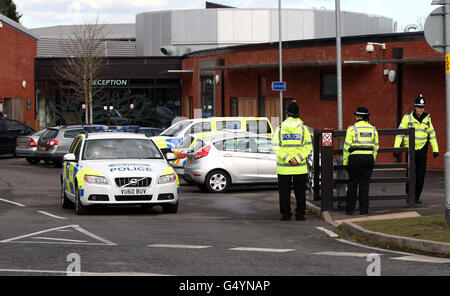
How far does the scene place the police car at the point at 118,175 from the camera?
50.5ft

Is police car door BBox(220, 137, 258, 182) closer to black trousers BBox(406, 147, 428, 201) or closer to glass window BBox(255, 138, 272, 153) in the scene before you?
glass window BBox(255, 138, 272, 153)

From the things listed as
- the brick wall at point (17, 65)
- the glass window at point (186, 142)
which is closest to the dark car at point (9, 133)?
the brick wall at point (17, 65)

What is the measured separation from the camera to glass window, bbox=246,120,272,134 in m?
25.9

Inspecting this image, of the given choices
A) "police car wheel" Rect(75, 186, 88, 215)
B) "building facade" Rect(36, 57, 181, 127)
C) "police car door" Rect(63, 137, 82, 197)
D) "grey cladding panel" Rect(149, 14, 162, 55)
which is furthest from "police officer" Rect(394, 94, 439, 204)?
"grey cladding panel" Rect(149, 14, 162, 55)

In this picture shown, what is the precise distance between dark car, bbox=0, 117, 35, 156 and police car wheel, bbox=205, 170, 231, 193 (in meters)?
17.5

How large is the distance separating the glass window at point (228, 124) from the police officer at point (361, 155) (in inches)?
445

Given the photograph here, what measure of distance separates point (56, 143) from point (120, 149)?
583 inches

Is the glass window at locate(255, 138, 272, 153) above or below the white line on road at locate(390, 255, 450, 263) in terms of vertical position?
above

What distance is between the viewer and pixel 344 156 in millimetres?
15375

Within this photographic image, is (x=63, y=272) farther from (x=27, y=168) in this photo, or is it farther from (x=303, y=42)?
(x=303, y=42)

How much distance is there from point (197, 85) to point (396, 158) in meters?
20.1

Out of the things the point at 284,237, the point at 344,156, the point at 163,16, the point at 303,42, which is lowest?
the point at 284,237

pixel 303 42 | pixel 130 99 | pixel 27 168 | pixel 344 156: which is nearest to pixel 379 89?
pixel 303 42

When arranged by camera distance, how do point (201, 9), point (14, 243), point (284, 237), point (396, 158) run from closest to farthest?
point (14, 243)
point (284, 237)
point (396, 158)
point (201, 9)
